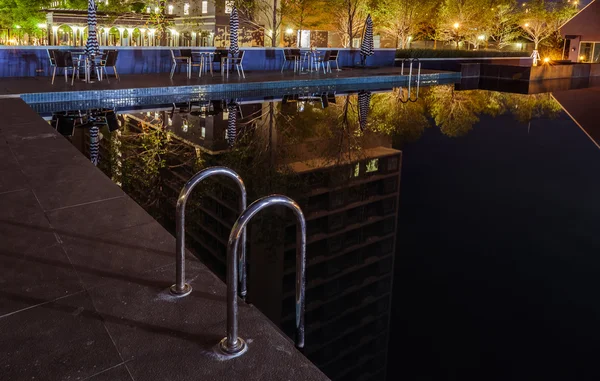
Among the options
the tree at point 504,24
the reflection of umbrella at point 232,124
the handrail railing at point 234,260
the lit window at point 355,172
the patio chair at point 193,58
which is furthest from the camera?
the tree at point 504,24

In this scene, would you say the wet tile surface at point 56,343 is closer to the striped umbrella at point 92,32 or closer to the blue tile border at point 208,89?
the blue tile border at point 208,89

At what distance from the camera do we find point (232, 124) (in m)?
10.1

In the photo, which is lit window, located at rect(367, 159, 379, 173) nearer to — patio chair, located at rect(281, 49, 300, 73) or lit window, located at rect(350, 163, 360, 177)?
lit window, located at rect(350, 163, 360, 177)

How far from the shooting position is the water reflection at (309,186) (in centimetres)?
379

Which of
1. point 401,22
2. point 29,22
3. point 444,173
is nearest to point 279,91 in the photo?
point 444,173

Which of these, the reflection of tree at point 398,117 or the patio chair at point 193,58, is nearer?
the reflection of tree at point 398,117

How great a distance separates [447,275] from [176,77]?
12.2 metres

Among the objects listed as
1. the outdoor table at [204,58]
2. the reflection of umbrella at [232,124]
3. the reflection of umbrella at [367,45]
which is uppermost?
the reflection of umbrella at [367,45]

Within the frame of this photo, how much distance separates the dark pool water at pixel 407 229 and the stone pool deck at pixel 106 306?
0.68 meters

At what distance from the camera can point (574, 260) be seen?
15.9 feet

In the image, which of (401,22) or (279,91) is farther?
(401,22)

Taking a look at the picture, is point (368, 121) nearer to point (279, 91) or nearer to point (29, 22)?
point (279, 91)

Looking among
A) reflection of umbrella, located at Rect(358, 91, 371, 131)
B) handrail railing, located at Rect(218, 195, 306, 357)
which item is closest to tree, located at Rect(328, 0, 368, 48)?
reflection of umbrella, located at Rect(358, 91, 371, 131)

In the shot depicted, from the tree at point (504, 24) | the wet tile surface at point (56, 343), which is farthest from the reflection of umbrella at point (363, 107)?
the tree at point (504, 24)
